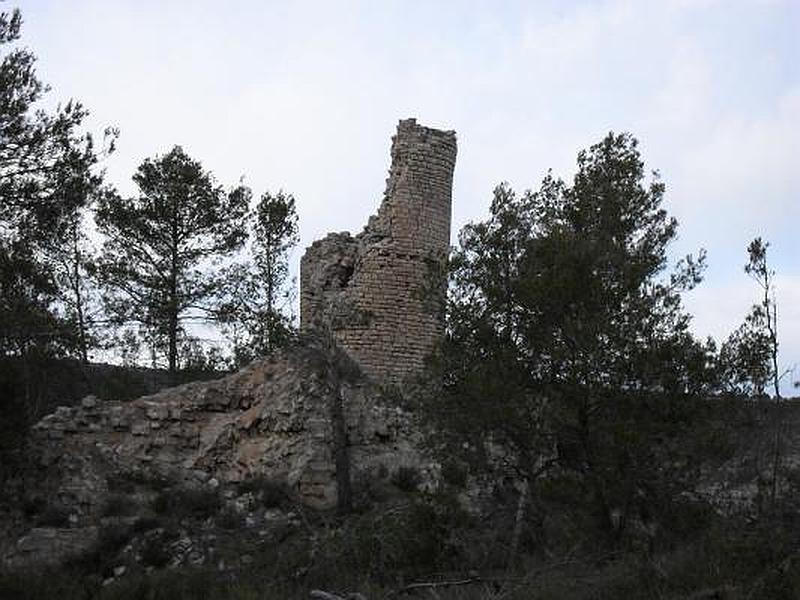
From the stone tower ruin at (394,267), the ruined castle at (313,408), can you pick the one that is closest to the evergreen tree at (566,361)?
the ruined castle at (313,408)

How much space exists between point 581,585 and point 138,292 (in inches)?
632

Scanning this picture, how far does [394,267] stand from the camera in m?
18.8

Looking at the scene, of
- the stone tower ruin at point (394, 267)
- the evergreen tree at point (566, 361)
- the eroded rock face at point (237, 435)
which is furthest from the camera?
the stone tower ruin at point (394, 267)

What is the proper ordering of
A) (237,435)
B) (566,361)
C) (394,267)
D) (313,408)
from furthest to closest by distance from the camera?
1. (394,267)
2. (237,435)
3. (313,408)
4. (566,361)

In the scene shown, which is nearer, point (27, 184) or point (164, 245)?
point (27, 184)

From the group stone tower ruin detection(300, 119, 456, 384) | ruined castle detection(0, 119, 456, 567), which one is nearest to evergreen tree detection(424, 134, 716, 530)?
ruined castle detection(0, 119, 456, 567)

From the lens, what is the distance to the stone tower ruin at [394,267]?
1842 centimetres

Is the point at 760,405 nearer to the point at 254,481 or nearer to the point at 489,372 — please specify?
the point at 489,372

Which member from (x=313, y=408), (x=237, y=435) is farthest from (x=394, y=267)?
(x=237, y=435)

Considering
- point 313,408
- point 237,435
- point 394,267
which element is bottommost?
point 237,435

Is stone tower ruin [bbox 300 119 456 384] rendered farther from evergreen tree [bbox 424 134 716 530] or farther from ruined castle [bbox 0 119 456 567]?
evergreen tree [bbox 424 134 716 530]

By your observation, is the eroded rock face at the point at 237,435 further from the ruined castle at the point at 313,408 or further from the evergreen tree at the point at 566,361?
the evergreen tree at the point at 566,361

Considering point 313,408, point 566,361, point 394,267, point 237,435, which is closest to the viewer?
point 566,361

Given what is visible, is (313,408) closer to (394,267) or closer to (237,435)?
(237,435)
